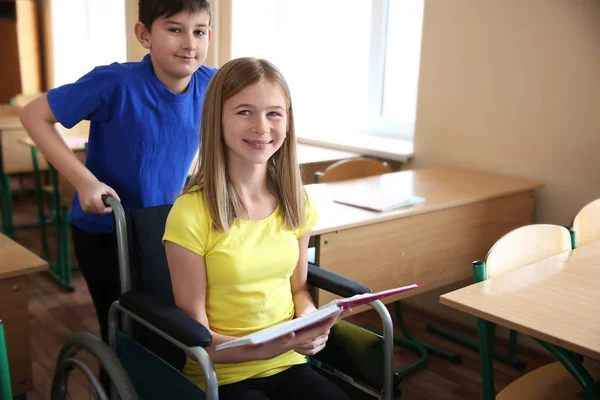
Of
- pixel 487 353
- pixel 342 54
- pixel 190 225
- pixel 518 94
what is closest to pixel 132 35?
pixel 342 54

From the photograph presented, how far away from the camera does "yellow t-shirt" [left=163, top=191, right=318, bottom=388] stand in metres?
1.37

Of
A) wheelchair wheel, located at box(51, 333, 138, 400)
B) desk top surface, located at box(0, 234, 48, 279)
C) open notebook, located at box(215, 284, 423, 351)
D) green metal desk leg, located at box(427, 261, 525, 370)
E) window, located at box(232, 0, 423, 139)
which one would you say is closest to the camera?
open notebook, located at box(215, 284, 423, 351)

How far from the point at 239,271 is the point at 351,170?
1.54 metres

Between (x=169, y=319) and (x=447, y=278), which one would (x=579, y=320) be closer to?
(x=169, y=319)

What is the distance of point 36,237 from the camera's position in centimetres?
436

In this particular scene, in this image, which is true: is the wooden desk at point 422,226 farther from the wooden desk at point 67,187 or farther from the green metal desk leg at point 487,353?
the wooden desk at point 67,187

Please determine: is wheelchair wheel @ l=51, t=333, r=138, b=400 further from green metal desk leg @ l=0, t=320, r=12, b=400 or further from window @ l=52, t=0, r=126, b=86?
window @ l=52, t=0, r=126, b=86

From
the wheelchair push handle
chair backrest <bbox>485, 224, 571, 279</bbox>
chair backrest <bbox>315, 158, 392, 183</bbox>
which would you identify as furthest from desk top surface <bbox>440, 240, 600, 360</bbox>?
chair backrest <bbox>315, 158, 392, 183</bbox>

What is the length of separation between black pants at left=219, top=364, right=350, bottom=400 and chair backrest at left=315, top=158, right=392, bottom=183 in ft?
4.58

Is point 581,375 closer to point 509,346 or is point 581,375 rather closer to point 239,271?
point 239,271

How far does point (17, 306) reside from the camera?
1.67 m

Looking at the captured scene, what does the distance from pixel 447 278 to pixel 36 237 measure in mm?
3039

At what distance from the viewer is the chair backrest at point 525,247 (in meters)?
1.59

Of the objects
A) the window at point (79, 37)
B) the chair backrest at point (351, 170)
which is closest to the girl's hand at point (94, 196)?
the chair backrest at point (351, 170)
